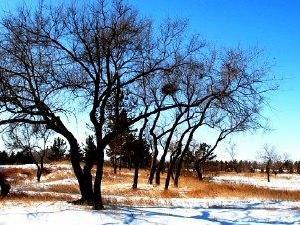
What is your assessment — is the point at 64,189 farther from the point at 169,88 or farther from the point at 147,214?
the point at 147,214

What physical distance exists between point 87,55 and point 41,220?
251 inches

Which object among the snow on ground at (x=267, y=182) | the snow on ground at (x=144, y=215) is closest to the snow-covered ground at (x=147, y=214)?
the snow on ground at (x=144, y=215)

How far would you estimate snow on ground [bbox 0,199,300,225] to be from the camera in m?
14.0

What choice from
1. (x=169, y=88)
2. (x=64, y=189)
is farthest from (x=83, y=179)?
(x=64, y=189)

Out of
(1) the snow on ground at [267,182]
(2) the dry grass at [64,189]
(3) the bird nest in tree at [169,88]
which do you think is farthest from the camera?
(1) the snow on ground at [267,182]

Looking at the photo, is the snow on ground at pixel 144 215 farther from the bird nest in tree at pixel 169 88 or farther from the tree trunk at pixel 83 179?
the bird nest in tree at pixel 169 88

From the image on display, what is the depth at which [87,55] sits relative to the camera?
57.4 ft

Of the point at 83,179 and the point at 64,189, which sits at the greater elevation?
the point at 83,179

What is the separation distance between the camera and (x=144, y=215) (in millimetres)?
14922

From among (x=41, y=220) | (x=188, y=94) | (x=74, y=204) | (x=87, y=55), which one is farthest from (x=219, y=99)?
(x=188, y=94)

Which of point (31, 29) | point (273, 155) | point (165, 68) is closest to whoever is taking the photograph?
point (31, 29)

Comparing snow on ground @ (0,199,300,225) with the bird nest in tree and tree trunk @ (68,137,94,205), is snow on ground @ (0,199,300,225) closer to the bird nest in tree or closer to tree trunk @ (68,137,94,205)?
tree trunk @ (68,137,94,205)

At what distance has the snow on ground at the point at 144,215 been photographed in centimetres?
1398

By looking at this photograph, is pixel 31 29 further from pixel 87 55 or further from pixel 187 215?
pixel 187 215
